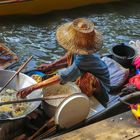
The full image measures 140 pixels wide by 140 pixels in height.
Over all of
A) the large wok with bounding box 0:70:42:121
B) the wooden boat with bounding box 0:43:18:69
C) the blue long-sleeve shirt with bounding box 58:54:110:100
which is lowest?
the wooden boat with bounding box 0:43:18:69

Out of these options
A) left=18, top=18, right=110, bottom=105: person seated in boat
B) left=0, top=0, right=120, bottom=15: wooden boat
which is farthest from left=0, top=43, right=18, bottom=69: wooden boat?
left=18, top=18, right=110, bottom=105: person seated in boat

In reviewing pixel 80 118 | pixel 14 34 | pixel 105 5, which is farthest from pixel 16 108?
pixel 105 5

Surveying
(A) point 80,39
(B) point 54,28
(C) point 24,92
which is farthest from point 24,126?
(B) point 54,28

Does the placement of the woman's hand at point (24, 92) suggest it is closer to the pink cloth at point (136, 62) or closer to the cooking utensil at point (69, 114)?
the cooking utensil at point (69, 114)

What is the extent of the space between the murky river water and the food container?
6.56 ft

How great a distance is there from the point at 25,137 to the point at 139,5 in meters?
6.21

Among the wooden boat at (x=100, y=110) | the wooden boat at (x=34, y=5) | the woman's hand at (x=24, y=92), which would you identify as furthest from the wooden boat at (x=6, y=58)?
the wooden boat at (x=100, y=110)

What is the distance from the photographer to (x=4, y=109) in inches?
157

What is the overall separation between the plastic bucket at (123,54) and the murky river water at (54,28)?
130 cm

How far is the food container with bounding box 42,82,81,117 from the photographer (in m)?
4.04

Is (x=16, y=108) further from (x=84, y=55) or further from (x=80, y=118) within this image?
(x=84, y=55)

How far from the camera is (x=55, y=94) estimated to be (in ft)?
14.5

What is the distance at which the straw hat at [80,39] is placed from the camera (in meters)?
3.88

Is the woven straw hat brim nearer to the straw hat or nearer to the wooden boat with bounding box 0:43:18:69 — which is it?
the straw hat
